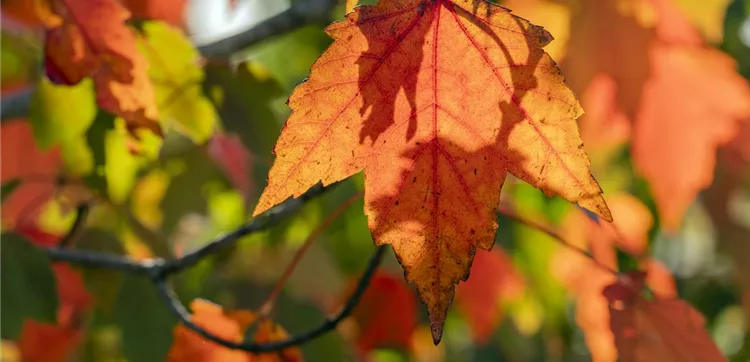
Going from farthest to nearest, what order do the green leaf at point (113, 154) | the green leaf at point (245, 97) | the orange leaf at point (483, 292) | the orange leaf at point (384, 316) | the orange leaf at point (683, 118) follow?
1. the orange leaf at point (483, 292)
2. the orange leaf at point (384, 316)
3. the orange leaf at point (683, 118)
4. the green leaf at point (245, 97)
5. the green leaf at point (113, 154)

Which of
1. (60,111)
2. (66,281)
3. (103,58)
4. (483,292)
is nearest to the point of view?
(103,58)

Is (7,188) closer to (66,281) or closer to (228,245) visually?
(66,281)

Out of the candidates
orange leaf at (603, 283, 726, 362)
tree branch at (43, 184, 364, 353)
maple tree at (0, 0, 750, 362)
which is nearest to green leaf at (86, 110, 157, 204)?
maple tree at (0, 0, 750, 362)

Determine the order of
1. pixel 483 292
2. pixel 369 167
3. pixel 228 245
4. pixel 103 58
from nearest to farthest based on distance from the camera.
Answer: pixel 369 167 → pixel 103 58 → pixel 228 245 → pixel 483 292

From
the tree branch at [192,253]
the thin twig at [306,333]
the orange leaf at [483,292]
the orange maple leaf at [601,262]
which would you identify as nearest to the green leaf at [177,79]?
the tree branch at [192,253]

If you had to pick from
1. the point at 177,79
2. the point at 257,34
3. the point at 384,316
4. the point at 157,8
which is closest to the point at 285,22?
the point at 257,34

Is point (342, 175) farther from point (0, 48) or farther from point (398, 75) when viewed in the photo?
point (0, 48)

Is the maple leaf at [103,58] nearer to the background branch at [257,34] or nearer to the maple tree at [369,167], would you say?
the maple tree at [369,167]

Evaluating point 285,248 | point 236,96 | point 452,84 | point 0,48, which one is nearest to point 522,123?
point 452,84
